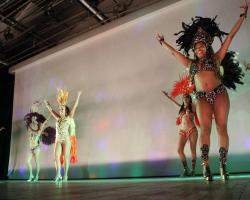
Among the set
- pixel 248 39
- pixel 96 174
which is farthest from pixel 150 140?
pixel 248 39

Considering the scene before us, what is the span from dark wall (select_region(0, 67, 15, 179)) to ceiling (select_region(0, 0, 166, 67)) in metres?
0.98

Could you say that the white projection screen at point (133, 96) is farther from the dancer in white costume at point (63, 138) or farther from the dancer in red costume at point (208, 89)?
the dancer in red costume at point (208, 89)

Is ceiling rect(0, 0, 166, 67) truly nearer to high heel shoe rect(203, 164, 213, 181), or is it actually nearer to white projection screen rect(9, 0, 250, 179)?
white projection screen rect(9, 0, 250, 179)

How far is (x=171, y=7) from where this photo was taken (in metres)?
6.12

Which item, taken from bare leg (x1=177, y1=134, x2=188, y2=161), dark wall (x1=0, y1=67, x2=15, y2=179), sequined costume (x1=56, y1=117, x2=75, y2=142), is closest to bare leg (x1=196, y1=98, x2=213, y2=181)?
bare leg (x1=177, y1=134, x2=188, y2=161)

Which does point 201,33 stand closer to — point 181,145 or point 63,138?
point 181,145

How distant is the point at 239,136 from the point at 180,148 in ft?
3.04

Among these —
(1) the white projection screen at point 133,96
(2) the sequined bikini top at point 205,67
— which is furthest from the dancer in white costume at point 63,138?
(2) the sequined bikini top at point 205,67

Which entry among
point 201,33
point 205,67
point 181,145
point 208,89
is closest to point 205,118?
point 208,89

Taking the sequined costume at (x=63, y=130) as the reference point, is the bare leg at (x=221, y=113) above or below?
below

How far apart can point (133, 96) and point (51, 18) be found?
2893 millimetres

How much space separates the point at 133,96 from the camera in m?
6.28

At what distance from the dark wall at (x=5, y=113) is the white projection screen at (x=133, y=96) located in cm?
93

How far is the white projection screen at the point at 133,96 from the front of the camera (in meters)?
5.16
